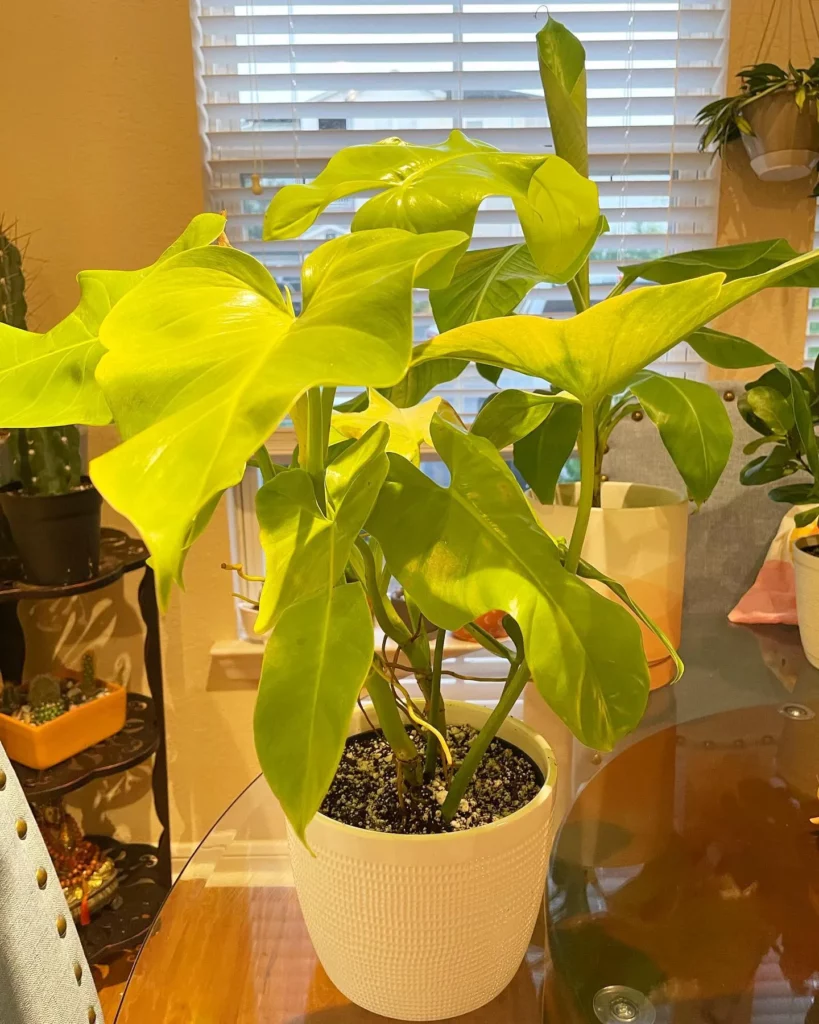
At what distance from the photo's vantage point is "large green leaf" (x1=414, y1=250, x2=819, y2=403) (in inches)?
13.9

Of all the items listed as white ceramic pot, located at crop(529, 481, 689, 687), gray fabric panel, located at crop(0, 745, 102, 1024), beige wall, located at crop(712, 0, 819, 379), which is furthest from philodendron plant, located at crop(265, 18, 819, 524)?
beige wall, located at crop(712, 0, 819, 379)

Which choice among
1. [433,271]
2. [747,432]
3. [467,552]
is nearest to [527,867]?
[467,552]

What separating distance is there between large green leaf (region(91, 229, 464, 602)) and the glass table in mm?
461

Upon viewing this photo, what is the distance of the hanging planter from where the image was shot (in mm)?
1500

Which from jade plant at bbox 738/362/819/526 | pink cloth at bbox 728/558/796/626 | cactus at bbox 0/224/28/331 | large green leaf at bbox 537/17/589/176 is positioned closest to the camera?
large green leaf at bbox 537/17/589/176

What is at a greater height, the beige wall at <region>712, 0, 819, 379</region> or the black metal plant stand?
the beige wall at <region>712, 0, 819, 379</region>

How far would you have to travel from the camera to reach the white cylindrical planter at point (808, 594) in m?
0.98

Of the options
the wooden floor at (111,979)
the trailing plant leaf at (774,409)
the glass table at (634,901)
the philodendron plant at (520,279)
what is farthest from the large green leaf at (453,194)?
the wooden floor at (111,979)

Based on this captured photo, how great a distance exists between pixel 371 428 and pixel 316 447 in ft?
0.10

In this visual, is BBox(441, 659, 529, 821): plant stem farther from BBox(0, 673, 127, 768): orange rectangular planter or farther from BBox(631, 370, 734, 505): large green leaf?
BBox(0, 673, 127, 768): orange rectangular planter

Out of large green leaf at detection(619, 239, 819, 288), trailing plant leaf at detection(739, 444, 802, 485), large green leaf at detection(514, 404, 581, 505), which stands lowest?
trailing plant leaf at detection(739, 444, 802, 485)

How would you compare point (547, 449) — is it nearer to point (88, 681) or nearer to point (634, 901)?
point (634, 901)

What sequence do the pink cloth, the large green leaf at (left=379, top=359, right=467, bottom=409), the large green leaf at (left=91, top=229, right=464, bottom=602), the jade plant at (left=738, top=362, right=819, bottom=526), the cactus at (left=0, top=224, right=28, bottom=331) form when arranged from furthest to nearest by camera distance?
the cactus at (left=0, top=224, right=28, bottom=331) < the pink cloth < the jade plant at (left=738, top=362, right=819, bottom=526) < the large green leaf at (left=379, top=359, right=467, bottom=409) < the large green leaf at (left=91, top=229, right=464, bottom=602)

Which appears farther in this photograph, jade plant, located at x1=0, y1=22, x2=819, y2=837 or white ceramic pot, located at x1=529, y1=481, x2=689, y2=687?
white ceramic pot, located at x1=529, y1=481, x2=689, y2=687
